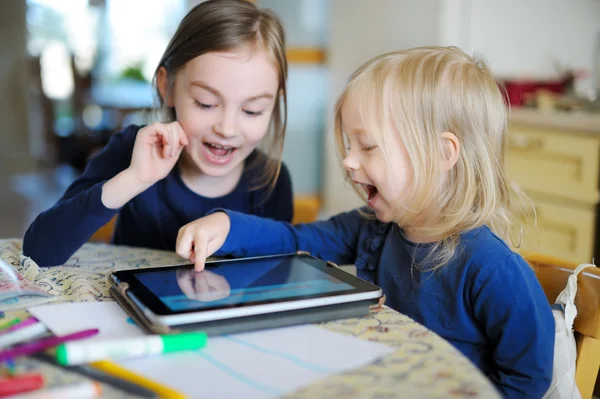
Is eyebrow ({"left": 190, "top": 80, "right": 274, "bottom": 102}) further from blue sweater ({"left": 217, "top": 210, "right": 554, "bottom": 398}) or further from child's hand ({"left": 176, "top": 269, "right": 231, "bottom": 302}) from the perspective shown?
child's hand ({"left": 176, "top": 269, "right": 231, "bottom": 302})

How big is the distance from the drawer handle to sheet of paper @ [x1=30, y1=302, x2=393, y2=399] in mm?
1846

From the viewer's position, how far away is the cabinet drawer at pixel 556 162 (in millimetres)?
2131

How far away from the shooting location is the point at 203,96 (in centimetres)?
113

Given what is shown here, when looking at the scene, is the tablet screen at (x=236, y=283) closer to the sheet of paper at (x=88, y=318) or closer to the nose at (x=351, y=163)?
the sheet of paper at (x=88, y=318)

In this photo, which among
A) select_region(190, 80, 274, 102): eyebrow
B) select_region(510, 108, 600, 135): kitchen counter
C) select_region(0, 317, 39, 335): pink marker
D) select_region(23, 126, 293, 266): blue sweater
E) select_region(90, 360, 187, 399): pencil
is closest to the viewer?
select_region(90, 360, 187, 399): pencil

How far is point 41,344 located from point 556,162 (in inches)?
79.5

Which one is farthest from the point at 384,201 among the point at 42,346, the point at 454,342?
the point at 42,346

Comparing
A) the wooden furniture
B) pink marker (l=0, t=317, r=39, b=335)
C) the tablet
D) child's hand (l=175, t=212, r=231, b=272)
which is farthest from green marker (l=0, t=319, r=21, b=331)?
the wooden furniture

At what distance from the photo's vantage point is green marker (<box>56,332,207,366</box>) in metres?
0.56

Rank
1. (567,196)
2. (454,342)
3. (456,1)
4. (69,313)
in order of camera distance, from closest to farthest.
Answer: (69,313) < (454,342) < (567,196) < (456,1)

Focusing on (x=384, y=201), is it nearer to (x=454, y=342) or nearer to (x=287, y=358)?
(x=454, y=342)

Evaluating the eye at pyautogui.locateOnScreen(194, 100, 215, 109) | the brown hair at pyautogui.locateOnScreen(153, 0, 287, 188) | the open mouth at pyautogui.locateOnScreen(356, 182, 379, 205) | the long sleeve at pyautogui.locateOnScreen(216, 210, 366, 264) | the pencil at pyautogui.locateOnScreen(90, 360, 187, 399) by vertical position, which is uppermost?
the brown hair at pyautogui.locateOnScreen(153, 0, 287, 188)

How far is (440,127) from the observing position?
0.89 metres

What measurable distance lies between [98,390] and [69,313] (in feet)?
0.71
